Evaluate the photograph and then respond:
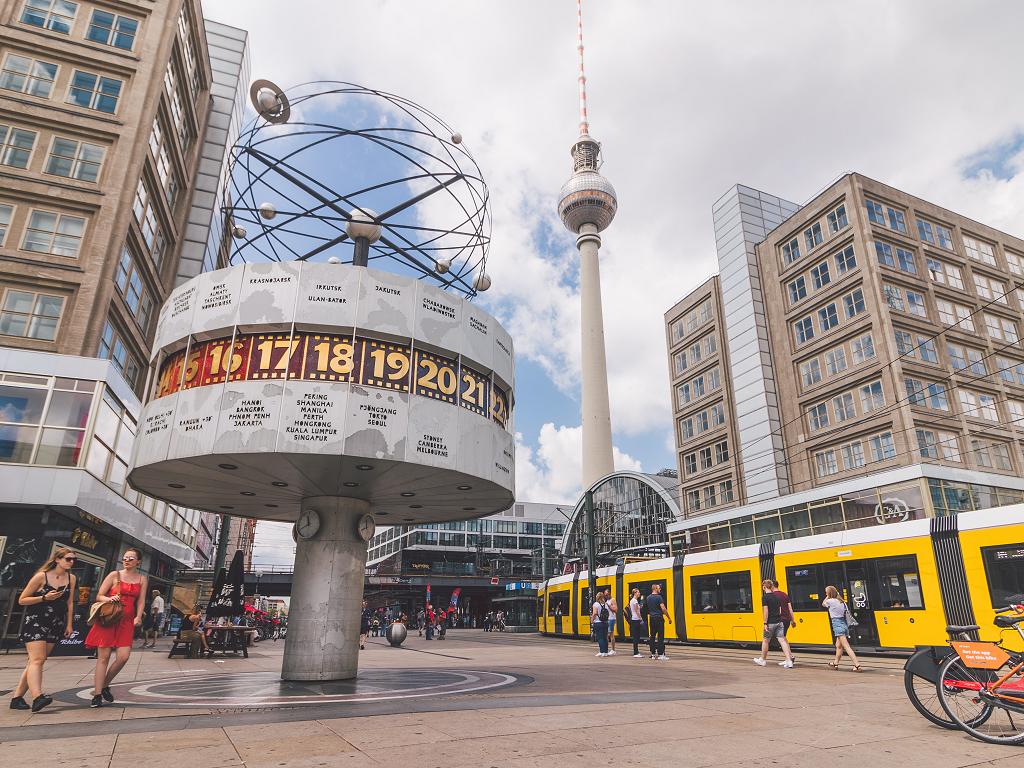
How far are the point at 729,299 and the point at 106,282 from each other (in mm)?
→ 40510

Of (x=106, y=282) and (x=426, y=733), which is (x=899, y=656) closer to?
(x=426, y=733)

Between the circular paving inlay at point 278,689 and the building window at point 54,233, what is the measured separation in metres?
19.9

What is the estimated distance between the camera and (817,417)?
4019 centimetres

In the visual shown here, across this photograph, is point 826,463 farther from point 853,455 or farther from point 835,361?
point 835,361

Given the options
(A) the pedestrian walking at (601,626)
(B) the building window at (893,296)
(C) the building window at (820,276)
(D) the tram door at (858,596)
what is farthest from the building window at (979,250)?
(A) the pedestrian walking at (601,626)

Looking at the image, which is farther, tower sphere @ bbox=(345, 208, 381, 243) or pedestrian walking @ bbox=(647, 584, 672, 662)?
pedestrian walking @ bbox=(647, 584, 672, 662)

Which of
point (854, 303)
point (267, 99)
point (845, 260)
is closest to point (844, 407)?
point (854, 303)

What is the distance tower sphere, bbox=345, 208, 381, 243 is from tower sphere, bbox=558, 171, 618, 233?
93.1 m

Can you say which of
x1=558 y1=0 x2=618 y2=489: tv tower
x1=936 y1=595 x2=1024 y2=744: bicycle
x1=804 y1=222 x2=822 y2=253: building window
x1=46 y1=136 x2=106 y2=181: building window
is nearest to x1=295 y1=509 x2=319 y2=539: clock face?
x1=936 y1=595 x2=1024 y2=744: bicycle

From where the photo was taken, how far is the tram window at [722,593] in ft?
69.1

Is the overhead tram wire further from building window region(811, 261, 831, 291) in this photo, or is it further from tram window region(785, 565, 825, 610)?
tram window region(785, 565, 825, 610)

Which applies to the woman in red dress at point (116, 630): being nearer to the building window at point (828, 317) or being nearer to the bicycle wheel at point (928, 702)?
the bicycle wheel at point (928, 702)

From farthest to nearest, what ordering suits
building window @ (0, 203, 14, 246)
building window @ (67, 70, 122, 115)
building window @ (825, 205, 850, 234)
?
building window @ (825, 205, 850, 234) < building window @ (67, 70, 122, 115) < building window @ (0, 203, 14, 246)

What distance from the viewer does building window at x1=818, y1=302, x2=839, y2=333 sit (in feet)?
130
